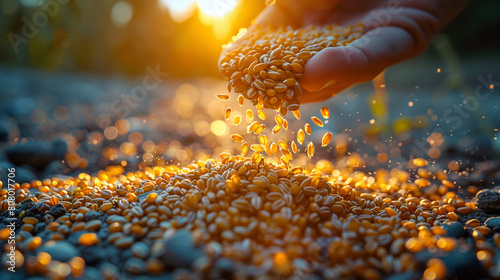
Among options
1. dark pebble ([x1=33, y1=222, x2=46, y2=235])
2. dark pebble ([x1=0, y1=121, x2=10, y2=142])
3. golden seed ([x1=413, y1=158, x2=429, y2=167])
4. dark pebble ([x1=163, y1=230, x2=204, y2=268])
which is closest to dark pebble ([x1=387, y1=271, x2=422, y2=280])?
dark pebble ([x1=163, y1=230, x2=204, y2=268])

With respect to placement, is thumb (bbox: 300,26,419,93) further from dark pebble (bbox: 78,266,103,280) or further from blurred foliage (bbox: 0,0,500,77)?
blurred foliage (bbox: 0,0,500,77)

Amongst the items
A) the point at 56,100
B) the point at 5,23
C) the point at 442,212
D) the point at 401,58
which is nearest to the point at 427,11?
the point at 401,58

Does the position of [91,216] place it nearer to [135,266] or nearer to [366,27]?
[135,266]

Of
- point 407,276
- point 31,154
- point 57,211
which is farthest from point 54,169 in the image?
point 407,276

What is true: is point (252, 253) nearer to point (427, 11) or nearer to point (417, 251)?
point (417, 251)

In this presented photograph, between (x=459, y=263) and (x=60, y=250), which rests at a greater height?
(x=60, y=250)

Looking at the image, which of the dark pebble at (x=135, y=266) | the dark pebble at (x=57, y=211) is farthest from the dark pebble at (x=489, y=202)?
the dark pebble at (x=57, y=211)

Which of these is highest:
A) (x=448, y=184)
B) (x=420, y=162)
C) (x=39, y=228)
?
(x=420, y=162)

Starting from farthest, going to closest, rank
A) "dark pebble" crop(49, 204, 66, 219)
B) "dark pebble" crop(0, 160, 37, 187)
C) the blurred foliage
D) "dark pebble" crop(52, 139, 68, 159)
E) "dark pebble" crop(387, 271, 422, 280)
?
the blurred foliage
"dark pebble" crop(52, 139, 68, 159)
"dark pebble" crop(0, 160, 37, 187)
"dark pebble" crop(49, 204, 66, 219)
"dark pebble" crop(387, 271, 422, 280)
